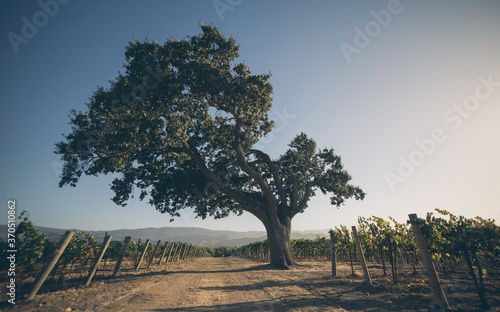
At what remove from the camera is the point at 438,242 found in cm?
792

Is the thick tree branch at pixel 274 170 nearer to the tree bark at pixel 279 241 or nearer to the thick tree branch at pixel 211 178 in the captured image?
the tree bark at pixel 279 241

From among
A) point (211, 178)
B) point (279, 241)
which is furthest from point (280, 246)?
point (211, 178)

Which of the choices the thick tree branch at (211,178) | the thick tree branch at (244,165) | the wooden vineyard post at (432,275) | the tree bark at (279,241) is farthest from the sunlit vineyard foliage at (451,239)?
the thick tree branch at (211,178)

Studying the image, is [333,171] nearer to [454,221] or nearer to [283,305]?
[454,221]

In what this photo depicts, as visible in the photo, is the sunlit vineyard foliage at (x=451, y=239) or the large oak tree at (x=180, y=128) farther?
the large oak tree at (x=180, y=128)

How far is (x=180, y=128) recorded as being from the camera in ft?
35.9

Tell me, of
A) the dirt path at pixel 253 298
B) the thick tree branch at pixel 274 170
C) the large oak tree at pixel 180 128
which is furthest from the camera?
the thick tree branch at pixel 274 170

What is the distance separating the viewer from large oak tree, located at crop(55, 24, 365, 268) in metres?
10.7

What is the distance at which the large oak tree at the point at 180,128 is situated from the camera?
1069 centimetres

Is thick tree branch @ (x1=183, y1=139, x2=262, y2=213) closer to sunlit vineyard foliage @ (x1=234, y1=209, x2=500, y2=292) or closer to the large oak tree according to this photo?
the large oak tree

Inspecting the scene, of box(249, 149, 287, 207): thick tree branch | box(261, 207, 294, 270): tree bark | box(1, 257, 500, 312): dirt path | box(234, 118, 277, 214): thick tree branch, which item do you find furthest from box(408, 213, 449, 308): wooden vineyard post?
box(249, 149, 287, 207): thick tree branch

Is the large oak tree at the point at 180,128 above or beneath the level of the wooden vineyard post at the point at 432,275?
above

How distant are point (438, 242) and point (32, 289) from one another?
1443cm

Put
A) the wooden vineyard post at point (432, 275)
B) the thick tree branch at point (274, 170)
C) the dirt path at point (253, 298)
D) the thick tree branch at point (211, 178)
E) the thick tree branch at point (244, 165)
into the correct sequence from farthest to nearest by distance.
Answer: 1. the thick tree branch at point (274, 170)
2. the thick tree branch at point (211, 178)
3. the thick tree branch at point (244, 165)
4. the dirt path at point (253, 298)
5. the wooden vineyard post at point (432, 275)
